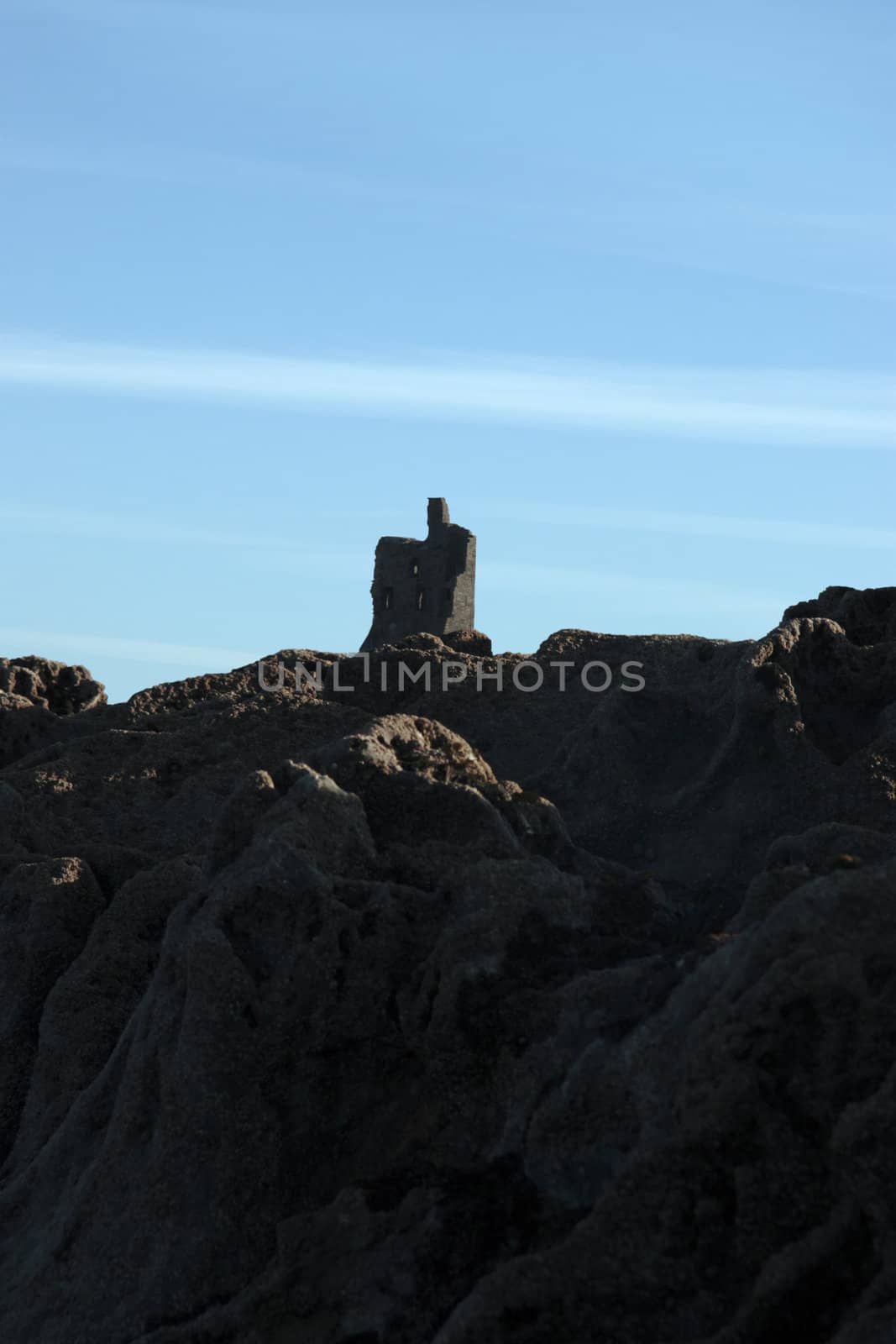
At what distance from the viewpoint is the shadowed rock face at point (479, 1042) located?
669 centimetres

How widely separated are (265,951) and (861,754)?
560 cm

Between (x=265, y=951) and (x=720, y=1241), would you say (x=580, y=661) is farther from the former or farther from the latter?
(x=720, y=1241)

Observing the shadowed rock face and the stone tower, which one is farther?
the stone tower

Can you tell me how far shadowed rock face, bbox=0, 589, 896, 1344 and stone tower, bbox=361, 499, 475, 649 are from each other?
38.9m

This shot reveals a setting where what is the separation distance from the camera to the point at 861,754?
13.2m

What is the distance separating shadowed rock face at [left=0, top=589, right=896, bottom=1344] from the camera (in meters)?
6.69

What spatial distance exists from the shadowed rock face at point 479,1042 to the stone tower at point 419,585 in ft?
128

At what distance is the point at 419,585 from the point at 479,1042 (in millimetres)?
45773

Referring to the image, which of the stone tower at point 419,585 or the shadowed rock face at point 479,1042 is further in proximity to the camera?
the stone tower at point 419,585

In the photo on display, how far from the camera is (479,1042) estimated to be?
27.7ft

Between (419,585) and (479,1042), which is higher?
(419,585)

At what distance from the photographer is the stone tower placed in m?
53.4

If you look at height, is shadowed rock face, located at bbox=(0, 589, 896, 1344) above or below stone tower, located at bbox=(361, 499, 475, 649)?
below

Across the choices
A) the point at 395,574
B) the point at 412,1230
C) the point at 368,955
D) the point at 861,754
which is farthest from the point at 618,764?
the point at 395,574
